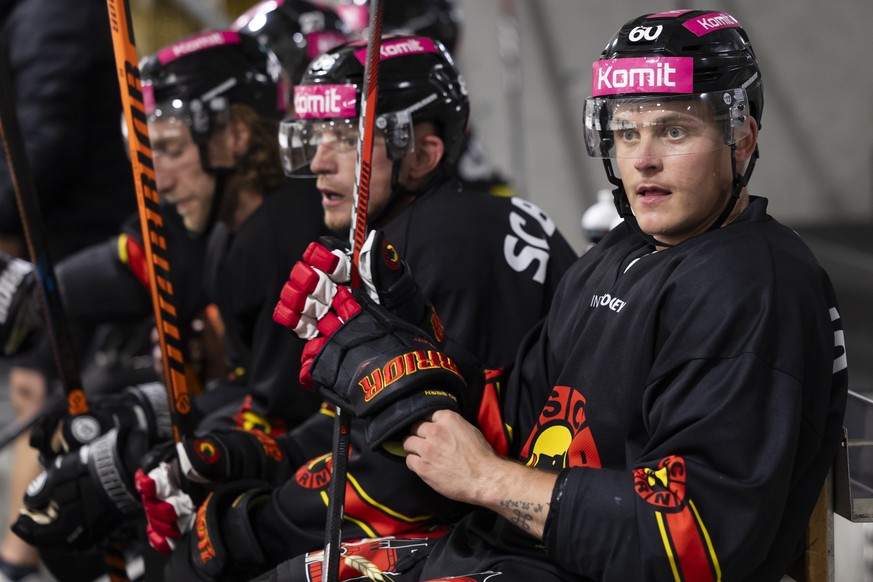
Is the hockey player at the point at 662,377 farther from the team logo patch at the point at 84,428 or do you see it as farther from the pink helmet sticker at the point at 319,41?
the pink helmet sticker at the point at 319,41

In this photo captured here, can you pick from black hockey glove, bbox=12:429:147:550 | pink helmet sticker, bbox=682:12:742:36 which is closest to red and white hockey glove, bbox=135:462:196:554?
black hockey glove, bbox=12:429:147:550

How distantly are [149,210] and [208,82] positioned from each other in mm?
874

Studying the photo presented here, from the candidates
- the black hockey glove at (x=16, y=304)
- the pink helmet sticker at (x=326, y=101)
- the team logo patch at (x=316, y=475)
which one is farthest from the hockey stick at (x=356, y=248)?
the black hockey glove at (x=16, y=304)

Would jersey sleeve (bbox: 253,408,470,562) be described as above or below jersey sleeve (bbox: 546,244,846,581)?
below

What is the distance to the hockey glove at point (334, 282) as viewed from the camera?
1.87 meters

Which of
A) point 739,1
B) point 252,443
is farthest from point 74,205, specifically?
point 739,1

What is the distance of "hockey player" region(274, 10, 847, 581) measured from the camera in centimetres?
154

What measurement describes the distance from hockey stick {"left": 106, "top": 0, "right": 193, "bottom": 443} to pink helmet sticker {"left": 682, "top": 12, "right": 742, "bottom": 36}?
101 cm

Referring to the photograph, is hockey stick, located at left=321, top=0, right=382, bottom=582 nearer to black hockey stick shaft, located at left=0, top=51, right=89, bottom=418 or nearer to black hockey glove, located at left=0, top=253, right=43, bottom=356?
black hockey stick shaft, located at left=0, top=51, right=89, bottom=418

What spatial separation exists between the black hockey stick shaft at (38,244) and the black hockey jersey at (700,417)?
4.30 ft

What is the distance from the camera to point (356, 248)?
1932mm

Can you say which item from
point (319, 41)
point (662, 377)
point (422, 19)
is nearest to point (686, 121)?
point (662, 377)

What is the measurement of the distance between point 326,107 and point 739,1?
3.18m

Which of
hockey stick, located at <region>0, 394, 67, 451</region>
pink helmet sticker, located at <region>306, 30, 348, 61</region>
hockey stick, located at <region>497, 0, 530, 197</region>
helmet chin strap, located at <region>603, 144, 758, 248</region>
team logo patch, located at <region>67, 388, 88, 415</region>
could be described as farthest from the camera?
hockey stick, located at <region>497, 0, 530, 197</region>
